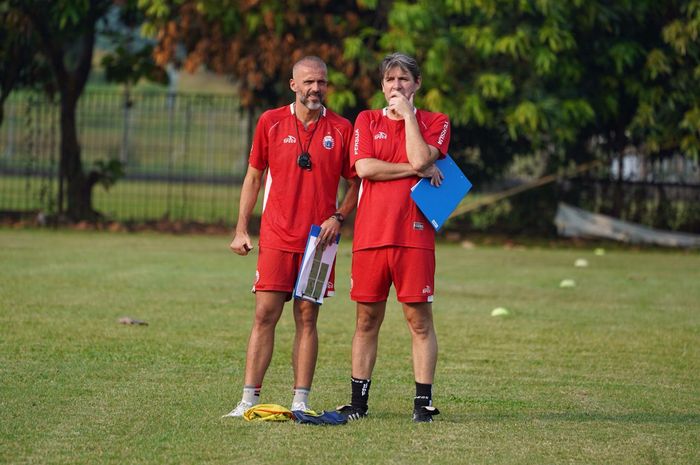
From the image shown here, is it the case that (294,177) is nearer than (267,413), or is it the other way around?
(267,413)

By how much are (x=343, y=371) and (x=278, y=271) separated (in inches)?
83.4

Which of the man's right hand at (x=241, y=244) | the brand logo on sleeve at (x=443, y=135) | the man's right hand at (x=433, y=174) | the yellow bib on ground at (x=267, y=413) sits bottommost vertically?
the yellow bib on ground at (x=267, y=413)

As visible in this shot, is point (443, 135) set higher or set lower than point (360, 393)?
higher

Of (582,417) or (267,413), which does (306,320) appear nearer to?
(267,413)

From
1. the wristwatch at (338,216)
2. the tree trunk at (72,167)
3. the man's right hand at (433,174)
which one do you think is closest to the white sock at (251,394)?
the wristwatch at (338,216)

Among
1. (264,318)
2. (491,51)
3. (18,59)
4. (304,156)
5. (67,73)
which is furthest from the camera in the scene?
(67,73)

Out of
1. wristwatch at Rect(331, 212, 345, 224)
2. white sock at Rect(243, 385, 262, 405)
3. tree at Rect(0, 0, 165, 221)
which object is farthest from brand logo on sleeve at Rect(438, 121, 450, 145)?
tree at Rect(0, 0, 165, 221)

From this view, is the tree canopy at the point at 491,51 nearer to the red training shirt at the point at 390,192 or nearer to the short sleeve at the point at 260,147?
the red training shirt at the point at 390,192

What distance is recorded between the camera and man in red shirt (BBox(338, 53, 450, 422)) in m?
7.44

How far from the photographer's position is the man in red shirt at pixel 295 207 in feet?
24.5

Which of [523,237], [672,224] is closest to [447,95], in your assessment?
[523,237]

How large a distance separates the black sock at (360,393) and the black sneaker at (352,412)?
2 centimetres

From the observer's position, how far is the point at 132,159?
166 feet

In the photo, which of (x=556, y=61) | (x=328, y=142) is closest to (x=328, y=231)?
(x=328, y=142)
